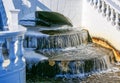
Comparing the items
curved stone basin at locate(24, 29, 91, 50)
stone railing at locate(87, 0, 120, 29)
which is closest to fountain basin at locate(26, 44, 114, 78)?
curved stone basin at locate(24, 29, 91, 50)

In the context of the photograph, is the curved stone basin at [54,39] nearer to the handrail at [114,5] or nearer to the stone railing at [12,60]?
the handrail at [114,5]

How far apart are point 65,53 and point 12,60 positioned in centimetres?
378

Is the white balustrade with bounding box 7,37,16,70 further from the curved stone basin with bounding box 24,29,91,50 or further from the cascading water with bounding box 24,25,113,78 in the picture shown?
the curved stone basin with bounding box 24,29,91,50

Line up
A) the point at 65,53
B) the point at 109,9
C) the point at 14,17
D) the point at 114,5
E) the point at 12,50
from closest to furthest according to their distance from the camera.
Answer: the point at 12,50 → the point at 14,17 → the point at 65,53 → the point at 114,5 → the point at 109,9

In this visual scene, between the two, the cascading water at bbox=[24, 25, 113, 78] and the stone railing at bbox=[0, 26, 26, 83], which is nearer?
the stone railing at bbox=[0, 26, 26, 83]

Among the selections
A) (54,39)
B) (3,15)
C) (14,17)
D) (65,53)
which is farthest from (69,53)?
(14,17)

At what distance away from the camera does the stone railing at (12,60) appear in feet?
18.8

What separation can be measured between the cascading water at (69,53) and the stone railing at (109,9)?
32.5 inches

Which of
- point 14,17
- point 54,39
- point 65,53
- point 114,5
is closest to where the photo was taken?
point 14,17

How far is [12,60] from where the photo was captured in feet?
19.5

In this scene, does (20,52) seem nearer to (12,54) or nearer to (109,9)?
(12,54)

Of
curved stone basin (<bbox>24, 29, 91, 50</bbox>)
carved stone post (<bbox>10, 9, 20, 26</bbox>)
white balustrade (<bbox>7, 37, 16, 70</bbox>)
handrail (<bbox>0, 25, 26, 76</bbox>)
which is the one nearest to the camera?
handrail (<bbox>0, 25, 26, 76</bbox>)

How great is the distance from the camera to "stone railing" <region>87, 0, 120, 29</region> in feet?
35.1

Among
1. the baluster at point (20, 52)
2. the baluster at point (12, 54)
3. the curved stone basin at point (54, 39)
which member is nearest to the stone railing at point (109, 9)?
the curved stone basin at point (54, 39)
